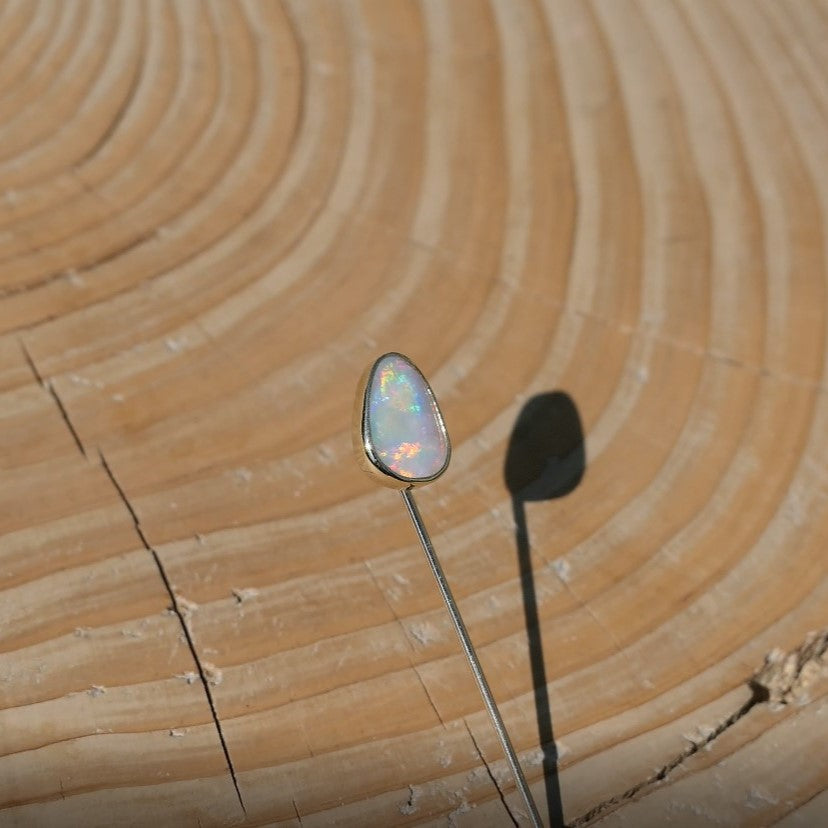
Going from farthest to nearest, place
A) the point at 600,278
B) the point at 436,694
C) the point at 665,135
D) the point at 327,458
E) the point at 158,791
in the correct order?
the point at 665,135 < the point at 600,278 < the point at 327,458 < the point at 436,694 < the point at 158,791

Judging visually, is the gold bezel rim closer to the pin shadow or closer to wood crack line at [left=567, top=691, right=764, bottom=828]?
the pin shadow

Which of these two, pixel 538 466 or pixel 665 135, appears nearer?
pixel 538 466

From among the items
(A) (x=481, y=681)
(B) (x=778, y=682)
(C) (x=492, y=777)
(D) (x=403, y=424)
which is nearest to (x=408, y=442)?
(D) (x=403, y=424)

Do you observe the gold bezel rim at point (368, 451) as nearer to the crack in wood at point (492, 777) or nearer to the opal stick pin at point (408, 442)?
the opal stick pin at point (408, 442)

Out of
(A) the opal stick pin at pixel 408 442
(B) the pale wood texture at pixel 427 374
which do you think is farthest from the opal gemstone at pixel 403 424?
(B) the pale wood texture at pixel 427 374

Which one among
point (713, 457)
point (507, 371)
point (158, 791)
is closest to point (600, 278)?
point (507, 371)

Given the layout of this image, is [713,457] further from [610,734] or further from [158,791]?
[158,791]

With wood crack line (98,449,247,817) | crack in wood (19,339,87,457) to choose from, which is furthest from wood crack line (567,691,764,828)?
crack in wood (19,339,87,457)
